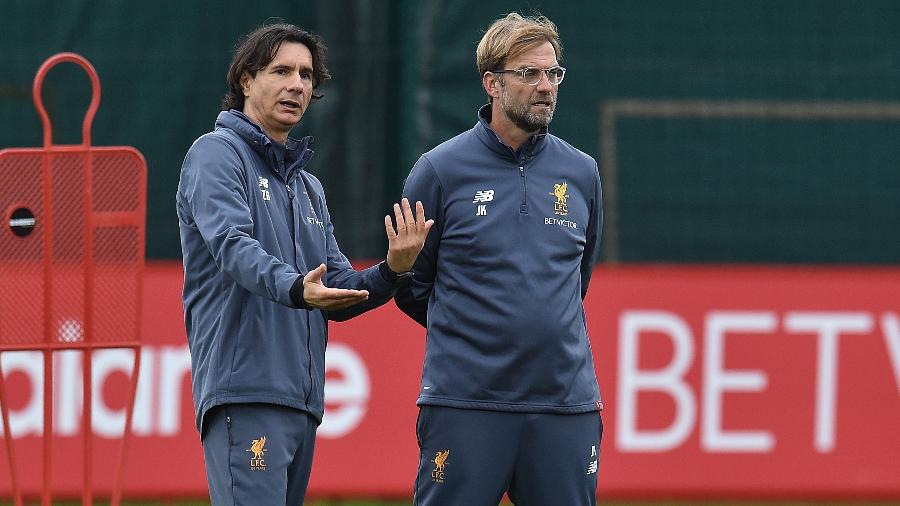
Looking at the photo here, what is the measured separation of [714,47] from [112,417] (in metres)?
4.15

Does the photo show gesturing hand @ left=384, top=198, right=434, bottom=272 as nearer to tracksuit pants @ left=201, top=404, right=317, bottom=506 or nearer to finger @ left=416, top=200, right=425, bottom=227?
finger @ left=416, top=200, right=425, bottom=227

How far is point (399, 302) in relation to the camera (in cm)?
511

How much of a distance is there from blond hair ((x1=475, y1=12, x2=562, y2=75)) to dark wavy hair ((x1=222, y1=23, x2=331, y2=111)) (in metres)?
0.51

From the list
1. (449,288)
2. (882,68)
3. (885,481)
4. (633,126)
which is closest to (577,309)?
(449,288)

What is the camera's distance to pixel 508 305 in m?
4.77

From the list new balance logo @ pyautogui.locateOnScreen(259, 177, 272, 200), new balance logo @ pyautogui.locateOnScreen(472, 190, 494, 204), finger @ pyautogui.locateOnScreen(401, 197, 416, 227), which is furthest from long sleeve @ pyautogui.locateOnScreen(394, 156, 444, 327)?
new balance logo @ pyautogui.locateOnScreen(259, 177, 272, 200)

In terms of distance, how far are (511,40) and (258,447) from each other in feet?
4.80

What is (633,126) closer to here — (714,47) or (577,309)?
(714,47)

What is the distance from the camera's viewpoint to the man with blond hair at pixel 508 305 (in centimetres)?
477

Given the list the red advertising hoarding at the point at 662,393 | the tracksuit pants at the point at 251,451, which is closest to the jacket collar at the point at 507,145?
the tracksuit pants at the point at 251,451

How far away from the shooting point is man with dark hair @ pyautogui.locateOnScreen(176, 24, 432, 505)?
441cm

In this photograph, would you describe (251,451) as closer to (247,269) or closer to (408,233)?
(247,269)

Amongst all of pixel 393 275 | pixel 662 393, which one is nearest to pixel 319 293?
pixel 393 275

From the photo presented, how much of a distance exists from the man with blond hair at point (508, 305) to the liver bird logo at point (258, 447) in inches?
22.9
